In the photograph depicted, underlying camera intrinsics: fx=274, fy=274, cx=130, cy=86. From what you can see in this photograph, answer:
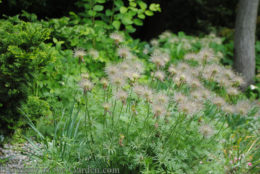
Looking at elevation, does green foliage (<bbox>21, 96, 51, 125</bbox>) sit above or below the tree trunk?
below

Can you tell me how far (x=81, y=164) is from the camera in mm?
2963

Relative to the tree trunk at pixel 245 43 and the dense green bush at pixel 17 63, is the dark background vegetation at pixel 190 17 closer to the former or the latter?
the tree trunk at pixel 245 43

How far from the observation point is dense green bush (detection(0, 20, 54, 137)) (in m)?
3.43

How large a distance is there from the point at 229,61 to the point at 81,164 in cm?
627

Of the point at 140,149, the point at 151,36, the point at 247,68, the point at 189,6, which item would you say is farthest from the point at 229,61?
the point at 140,149

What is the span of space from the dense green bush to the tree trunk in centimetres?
578

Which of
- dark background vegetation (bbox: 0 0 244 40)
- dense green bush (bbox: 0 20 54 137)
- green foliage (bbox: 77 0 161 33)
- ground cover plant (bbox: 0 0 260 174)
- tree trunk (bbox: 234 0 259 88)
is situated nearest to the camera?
ground cover plant (bbox: 0 0 260 174)

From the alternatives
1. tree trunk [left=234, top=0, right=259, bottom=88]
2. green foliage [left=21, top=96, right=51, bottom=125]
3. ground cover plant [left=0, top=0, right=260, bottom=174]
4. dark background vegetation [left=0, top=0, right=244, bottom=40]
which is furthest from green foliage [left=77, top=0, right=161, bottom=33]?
dark background vegetation [left=0, top=0, right=244, bottom=40]

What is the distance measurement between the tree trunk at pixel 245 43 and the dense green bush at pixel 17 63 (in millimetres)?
5783

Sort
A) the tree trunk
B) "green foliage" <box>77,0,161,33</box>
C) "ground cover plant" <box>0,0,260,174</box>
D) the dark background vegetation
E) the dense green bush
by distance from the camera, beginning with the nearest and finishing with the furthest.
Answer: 1. "ground cover plant" <box>0,0,260,174</box>
2. the dense green bush
3. "green foliage" <box>77,0,161,33</box>
4. the tree trunk
5. the dark background vegetation

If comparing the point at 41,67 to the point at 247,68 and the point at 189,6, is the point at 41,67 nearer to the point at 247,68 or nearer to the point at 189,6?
the point at 247,68

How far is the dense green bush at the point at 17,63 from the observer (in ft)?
11.3

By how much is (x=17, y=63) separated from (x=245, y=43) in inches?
251

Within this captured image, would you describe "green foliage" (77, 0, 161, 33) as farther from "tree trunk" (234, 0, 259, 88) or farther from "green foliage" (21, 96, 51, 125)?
"tree trunk" (234, 0, 259, 88)
